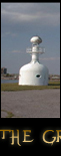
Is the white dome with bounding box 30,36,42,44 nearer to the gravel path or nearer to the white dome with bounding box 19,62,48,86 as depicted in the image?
the white dome with bounding box 19,62,48,86

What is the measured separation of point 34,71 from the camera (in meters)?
23.4

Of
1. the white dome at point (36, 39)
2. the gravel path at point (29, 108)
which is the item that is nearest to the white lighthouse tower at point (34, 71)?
the white dome at point (36, 39)

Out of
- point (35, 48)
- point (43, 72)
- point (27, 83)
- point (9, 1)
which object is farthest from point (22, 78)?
point (9, 1)

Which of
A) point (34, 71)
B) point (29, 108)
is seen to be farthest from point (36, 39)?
point (29, 108)

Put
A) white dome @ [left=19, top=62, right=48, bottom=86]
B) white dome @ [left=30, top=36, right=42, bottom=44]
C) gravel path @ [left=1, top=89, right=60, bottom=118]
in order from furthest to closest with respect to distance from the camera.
→ white dome @ [left=30, top=36, right=42, bottom=44] → white dome @ [left=19, top=62, right=48, bottom=86] → gravel path @ [left=1, top=89, right=60, bottom=118]

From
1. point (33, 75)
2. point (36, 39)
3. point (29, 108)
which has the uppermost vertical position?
point (36, 39)

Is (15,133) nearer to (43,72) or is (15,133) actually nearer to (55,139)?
(55,139)

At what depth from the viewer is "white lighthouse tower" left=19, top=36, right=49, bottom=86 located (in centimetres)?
2341

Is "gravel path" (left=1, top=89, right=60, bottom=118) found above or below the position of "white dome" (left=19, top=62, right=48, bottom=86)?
below

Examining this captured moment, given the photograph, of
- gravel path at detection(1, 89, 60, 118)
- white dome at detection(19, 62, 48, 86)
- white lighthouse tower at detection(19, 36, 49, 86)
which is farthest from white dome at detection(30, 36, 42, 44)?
gravel path at detection(1, 89, 60, 118)

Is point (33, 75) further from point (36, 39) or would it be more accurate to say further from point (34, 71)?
point (36, 39)

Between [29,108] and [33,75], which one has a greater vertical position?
[33,75]

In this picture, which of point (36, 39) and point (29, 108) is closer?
point (29, 108)

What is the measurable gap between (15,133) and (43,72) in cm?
2062
